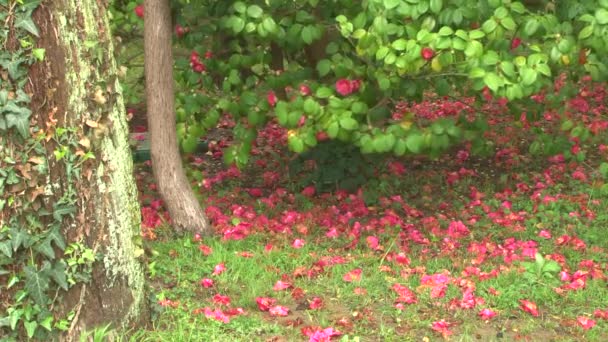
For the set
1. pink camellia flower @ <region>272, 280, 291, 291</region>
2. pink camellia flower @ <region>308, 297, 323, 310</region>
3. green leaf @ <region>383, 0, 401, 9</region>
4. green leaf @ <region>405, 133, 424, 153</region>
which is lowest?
pink camellia flower @ <region>308, 297, 323, 310</region>

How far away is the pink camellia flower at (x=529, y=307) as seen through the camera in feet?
14.8

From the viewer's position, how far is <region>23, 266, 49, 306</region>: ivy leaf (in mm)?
3484

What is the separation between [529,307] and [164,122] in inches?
99.2

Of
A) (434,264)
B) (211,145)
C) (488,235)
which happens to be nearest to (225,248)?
(434,264)

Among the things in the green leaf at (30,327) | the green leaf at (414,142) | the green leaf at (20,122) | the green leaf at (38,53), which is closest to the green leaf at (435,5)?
the green leaf at (414,142)

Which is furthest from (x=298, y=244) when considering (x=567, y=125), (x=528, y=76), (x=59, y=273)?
(x=59, y=273)

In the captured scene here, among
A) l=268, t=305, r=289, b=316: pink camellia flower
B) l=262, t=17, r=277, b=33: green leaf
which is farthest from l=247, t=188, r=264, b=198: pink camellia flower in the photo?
l=268, t=305, r=289, b=316: pink camellia flower

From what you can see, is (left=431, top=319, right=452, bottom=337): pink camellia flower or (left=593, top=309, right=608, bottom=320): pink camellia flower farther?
(left=593, top=309, right=608, bottom=320): pink camellia flower

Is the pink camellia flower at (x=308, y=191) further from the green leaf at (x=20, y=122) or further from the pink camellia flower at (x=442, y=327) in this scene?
the green leaf at (x=20, y=122)

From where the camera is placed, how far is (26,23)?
3.30 metres

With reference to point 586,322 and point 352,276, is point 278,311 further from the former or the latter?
point 586,322

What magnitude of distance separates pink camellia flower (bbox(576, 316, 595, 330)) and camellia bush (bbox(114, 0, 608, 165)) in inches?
46.9

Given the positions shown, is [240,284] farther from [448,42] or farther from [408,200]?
[408,200]

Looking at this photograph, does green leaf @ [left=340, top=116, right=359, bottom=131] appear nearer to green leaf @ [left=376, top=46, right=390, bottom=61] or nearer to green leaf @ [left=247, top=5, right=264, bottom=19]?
green leaf @ [left=376, top=46, right=390, bottom=61]
